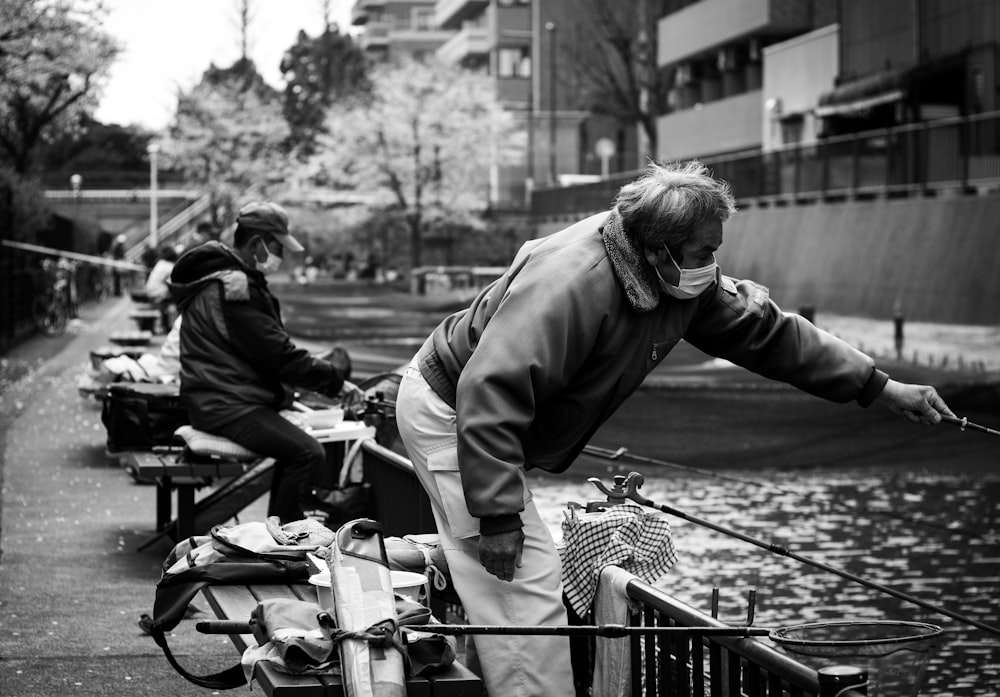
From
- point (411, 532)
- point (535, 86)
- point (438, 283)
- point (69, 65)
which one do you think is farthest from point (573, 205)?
point (411, 532)

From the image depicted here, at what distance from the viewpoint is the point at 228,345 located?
27.7 feet

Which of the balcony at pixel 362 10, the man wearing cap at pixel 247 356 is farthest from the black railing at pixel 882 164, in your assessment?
the balcony at pixel 362 10

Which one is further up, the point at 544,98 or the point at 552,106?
the point at 544,98

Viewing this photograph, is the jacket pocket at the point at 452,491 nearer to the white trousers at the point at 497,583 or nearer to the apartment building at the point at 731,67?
the white trousers at the point at 497,583

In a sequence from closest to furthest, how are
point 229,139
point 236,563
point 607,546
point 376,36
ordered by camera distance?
point 607,546 → point 236,563 → point 229,139 → point 376,36

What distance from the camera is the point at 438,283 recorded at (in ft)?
189

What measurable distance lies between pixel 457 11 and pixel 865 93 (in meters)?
72.6

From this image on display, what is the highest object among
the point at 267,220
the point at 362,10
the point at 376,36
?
the point at 362,10

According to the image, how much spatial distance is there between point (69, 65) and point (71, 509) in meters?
22.7

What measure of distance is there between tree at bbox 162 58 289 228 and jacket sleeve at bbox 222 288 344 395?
63.4 metres

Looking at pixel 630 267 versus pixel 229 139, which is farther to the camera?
pixel 229 139

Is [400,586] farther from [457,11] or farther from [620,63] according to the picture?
[457,11]

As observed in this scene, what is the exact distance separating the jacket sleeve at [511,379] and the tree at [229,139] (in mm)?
67568

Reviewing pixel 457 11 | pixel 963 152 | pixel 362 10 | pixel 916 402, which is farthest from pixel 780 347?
pixel 362 10
